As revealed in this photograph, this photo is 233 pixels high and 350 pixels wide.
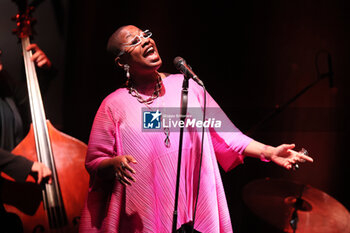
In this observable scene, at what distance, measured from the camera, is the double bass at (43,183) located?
55.2 inches

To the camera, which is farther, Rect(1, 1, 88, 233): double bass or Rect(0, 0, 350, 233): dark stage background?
Rect(0, 0, 350, 233): dark stage background

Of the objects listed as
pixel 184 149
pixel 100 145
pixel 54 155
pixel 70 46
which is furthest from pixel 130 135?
pixel 70 46

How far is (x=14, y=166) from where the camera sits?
141 cm

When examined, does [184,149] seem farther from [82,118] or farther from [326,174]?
[326,174]

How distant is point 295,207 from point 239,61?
92 cm

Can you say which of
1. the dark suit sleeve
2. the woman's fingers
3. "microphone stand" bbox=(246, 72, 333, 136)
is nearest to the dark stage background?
"microphone stand" bbox=(246, 72, 333, 136)

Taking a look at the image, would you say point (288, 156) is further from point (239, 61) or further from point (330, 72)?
point (330, 72)

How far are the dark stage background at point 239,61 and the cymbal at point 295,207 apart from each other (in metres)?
0.09

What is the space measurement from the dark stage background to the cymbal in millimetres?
89

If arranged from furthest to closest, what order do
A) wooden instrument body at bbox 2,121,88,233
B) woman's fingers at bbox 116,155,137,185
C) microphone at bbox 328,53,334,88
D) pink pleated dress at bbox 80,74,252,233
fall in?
microphone at bbox 328,53,334,88 < wooden instrument body at bbox 2,121,88,233 < pink pleated dress at bbox 80,74,252,233 < woman's fingers at bbox 116,155,137,185

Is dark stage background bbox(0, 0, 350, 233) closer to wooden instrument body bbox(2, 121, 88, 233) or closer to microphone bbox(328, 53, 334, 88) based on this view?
microphone bbox(328, 53, 334, 88)

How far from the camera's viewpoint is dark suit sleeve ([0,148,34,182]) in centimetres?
141

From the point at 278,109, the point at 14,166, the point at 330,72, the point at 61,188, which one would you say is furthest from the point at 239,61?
the point at 14,166

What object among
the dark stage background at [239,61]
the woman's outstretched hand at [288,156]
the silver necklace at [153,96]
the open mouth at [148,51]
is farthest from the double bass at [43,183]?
the woman's outstretched hand at [288,156]
